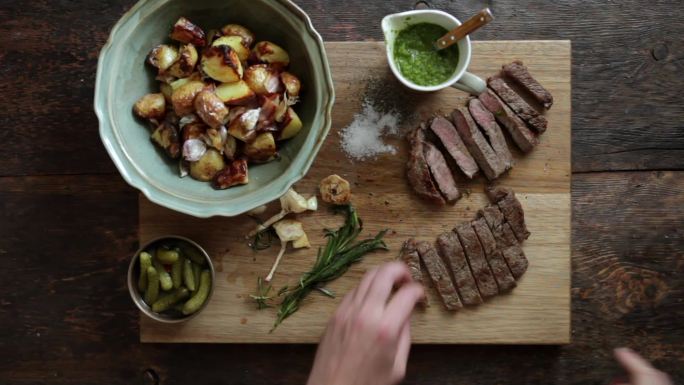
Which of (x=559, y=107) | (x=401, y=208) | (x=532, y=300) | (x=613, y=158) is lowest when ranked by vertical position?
(x=532, y=300)

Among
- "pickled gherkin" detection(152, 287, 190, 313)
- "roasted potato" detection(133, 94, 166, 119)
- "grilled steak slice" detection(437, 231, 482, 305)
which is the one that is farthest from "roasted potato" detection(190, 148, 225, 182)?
"grilled steak slice" detection(437, 231, 482, 305)

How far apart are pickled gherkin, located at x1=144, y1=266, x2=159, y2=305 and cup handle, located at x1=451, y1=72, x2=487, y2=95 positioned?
1506 mm

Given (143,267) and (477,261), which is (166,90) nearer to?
(143,267)

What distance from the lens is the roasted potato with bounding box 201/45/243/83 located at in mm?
2168

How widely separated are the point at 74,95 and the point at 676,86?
9.49 feet

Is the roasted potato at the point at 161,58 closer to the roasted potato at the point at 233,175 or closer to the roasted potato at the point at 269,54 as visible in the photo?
the roasted potato at the point at 269,54

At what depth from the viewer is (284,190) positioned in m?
2.18

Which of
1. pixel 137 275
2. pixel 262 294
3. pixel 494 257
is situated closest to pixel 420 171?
pixel 494 257

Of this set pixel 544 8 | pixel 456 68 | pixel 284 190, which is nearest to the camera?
pixel 284 190

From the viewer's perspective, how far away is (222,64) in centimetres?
218

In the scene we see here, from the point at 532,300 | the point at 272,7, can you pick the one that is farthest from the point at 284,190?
the point at 532,300

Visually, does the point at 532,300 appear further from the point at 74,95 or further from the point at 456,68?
the point at 74,95

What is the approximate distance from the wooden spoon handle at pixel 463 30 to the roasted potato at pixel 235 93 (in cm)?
81

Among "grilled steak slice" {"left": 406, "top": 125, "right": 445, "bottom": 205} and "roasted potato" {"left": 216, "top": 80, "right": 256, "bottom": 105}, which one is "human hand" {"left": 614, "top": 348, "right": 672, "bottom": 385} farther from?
"roasted potato" {"left": 216, "top": 80, "right": 256, "bottom": 105}
